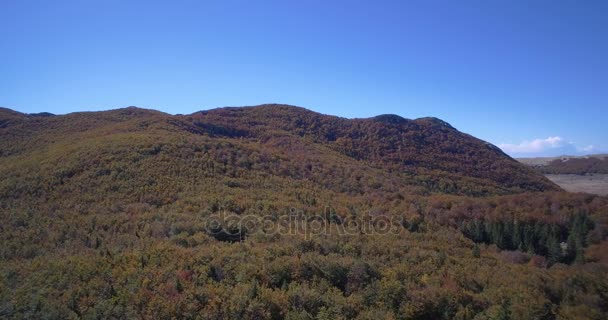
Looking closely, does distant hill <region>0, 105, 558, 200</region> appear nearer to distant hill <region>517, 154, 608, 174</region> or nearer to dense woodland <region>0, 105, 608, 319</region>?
dense woodland <region>0, 105, 608, 319</region>

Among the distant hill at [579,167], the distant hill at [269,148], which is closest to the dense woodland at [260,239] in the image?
the distant hill at [269,148]

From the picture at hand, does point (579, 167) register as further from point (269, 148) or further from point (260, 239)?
point (260, 239)

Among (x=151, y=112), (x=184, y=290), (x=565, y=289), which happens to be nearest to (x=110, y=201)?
(x=184, y=290)

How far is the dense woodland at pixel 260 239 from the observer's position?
15.2 m

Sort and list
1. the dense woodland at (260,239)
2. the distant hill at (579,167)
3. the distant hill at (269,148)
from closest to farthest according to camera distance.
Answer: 1. the dense woodland at (260,239)
2. the distant hill at (269,148)
3. the distant hill at (579,167)

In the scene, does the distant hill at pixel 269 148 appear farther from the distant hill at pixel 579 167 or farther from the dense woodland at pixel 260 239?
the distant hill at pixel 579 167

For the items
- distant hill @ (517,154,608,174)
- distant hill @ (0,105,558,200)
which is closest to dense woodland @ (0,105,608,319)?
distant hill @ (0,105,558,200)

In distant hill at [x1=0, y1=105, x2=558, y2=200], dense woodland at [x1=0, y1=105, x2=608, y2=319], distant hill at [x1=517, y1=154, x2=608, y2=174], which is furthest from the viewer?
distant hill at [x1=517, y1=154, x2=608, y2=174]

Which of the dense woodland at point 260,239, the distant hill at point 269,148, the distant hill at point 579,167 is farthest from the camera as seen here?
the distant hill at point 579,167

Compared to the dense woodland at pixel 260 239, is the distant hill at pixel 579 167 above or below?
above

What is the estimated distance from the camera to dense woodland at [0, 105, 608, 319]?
50.0 ft

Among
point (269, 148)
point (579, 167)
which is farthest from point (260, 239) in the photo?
point (579, 167)

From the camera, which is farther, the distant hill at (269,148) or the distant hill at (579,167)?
the distant hill at (579,167)

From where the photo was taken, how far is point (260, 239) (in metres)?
23.7
